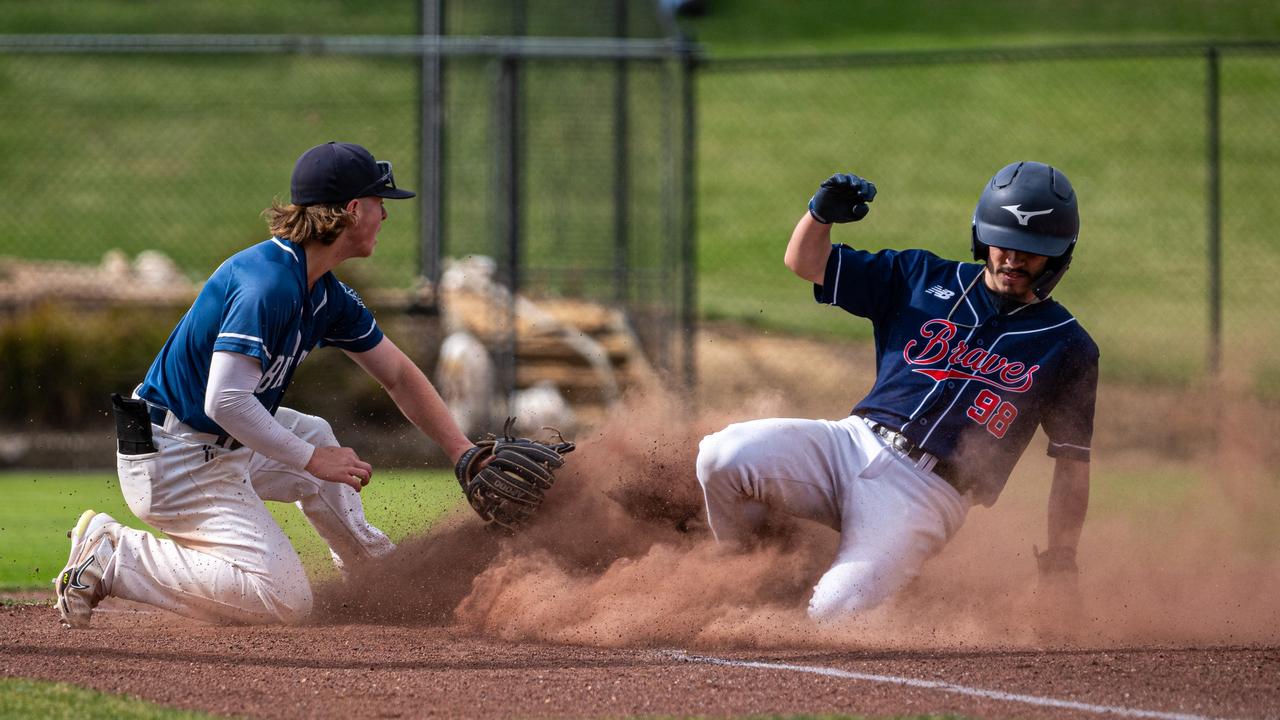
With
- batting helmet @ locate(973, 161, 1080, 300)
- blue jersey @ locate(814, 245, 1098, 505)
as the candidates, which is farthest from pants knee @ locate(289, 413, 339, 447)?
batting helmet @ locate(973, 161, 1080, 300)

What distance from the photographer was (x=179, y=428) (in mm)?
5094

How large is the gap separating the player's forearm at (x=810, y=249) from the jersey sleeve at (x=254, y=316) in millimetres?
1830

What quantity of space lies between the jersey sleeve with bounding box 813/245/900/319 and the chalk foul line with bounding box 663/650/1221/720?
1537 mm

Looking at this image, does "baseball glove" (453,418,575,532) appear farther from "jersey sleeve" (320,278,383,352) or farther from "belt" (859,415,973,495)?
"belt" (859,415,973,495)

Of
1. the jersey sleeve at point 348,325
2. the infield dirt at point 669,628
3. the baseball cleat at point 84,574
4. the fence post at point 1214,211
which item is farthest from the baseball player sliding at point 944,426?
the fence post at point 1214,211

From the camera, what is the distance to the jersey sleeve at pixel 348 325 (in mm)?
5363

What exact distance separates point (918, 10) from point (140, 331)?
86.7ft

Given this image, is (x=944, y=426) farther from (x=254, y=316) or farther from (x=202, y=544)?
(x=202, y=544)

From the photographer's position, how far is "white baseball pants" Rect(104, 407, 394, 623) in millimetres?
4957

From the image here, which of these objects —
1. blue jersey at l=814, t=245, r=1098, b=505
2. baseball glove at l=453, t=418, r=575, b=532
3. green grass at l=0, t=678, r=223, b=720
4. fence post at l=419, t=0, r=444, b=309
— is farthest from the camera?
fence post at l=419, t=0, r=444, b=309

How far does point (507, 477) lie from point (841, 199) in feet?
5.35

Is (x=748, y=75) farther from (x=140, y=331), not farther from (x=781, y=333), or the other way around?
(x=140, y=331)

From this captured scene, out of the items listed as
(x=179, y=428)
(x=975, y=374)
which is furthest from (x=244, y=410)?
(x=975, y=374)

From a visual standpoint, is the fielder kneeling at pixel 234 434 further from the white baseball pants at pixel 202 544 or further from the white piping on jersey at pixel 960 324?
the white piping on jersey at pixel 960 324
